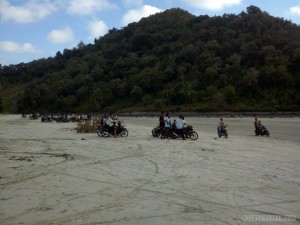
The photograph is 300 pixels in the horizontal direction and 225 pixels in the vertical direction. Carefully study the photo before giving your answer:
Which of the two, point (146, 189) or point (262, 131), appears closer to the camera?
point (146, 189)

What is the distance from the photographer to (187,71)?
89688mm

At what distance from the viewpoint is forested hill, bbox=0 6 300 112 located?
225 ft

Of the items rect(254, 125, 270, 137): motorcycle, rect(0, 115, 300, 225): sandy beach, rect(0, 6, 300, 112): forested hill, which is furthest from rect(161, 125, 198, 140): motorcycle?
rect(0, 6, 300, 112): forested hill

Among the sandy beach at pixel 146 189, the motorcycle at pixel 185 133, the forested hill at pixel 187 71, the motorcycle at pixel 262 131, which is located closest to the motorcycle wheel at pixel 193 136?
the motorcycle at pixel 185 133

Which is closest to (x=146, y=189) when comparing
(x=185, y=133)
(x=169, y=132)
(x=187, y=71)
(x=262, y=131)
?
(x=185, y=133)

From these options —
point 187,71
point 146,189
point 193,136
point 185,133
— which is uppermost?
point 187,71

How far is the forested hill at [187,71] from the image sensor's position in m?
68.6

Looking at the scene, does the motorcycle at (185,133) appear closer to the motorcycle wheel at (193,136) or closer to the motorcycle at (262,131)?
the motorcycle wheel at (193,136)

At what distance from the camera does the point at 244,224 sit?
212 inches

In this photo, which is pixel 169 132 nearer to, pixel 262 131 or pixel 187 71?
pixel 262 131

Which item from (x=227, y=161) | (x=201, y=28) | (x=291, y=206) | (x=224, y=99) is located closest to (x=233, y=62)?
(x=224, y=99)

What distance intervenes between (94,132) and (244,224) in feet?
70.2

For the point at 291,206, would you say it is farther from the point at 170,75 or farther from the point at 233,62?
the point at 170,75

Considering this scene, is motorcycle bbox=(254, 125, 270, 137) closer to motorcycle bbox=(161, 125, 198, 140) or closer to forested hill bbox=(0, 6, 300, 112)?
motorcycle bbox=(161, 125, 198, 140)
